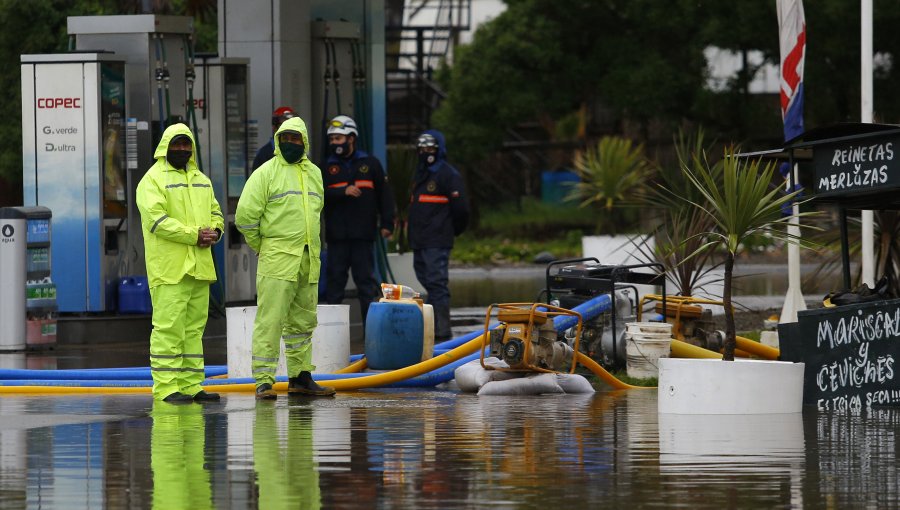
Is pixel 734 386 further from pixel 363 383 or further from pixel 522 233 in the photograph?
pixel 522 233

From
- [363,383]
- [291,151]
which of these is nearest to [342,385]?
[363,383]

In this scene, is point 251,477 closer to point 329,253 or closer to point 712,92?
point 329,253

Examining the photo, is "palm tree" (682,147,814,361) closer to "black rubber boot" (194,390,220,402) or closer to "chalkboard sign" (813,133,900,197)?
"chalkboard sign" (813,133,900,197)

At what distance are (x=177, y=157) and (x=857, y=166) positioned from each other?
4.73 metres

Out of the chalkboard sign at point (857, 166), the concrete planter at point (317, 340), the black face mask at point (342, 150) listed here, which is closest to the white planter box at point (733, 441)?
the chalkboard sign at point (857, 166)

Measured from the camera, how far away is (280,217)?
12.9 meters

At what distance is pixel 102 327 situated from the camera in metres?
18.4

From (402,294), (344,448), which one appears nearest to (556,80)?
(402,294)

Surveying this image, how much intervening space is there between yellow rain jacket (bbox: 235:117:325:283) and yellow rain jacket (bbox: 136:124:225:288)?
0.92 feet

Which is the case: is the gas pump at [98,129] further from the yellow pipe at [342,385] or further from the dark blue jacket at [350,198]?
the yellow pipe at [342,385]

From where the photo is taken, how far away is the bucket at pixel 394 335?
47.2ft

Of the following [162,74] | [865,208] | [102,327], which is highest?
[162,74]

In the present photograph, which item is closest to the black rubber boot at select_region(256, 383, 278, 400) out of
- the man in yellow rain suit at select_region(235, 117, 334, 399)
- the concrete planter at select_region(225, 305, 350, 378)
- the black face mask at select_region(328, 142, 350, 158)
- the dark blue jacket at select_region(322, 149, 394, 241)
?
the man in yellow rain suit at select_region(235, 117, 334, 399)

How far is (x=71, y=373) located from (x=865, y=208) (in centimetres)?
627
